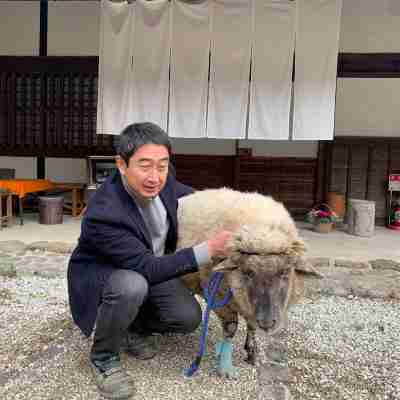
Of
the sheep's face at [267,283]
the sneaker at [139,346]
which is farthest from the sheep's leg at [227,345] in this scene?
the sneaker at [139,346]

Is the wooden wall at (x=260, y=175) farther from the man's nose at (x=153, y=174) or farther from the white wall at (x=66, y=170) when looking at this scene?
the man's nose at (x=153, y=174)

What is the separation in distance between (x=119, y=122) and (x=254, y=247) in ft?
19.8

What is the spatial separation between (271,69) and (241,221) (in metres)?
5.32

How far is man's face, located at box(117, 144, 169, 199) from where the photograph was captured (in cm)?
245

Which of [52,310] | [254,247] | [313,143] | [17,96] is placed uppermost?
[17,96]

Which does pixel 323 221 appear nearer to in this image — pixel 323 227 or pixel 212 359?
pixel 323 227

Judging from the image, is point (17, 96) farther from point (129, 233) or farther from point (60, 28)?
point (129, 233)

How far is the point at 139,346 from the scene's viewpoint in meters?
3.09

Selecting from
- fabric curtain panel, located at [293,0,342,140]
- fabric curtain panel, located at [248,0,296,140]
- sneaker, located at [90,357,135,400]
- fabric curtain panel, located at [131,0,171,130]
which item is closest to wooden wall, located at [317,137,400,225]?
fabric curtain panel, located at [293,0,342,140]

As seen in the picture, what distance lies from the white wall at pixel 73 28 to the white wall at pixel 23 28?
0.32m

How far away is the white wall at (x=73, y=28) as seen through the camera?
28.4 feet

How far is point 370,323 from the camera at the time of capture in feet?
12.9

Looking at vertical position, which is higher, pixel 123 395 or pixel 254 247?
pixel 254 247

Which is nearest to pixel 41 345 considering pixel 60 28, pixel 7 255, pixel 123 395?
pixel 123 395
